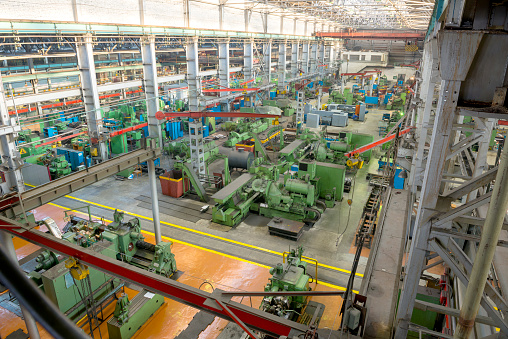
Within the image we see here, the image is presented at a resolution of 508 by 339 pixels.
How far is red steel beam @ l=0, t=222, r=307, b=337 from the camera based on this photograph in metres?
4.29

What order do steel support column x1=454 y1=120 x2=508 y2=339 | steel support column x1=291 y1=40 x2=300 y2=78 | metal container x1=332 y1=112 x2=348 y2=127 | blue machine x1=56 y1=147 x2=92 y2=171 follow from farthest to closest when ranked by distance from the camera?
steel support column x1=291 y1=40 x2=300 y2=78, metal container x1=332 y1=112 x2=348 y2=127, blue machine x1=56 y1=147 x2=92 y2=171, steel support column x1=454 y1=120 x2=508 y2=339

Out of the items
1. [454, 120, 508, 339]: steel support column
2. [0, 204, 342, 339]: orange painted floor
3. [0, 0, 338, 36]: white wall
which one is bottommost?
[0, 204, 342, 339]: orange painted floor

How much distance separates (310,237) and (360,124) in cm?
1782

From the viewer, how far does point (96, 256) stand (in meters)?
5.48

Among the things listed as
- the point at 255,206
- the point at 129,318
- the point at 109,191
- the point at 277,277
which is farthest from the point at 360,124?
the point at 129,318

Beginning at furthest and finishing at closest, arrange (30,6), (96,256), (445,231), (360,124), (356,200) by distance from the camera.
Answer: (360,124)
(356,200)
(30,6)
(96,256)
(445,231)

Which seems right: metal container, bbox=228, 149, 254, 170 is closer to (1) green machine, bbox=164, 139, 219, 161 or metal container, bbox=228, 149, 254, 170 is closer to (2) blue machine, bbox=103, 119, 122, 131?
(1) green machine, bbox=164, 139, 219, 161

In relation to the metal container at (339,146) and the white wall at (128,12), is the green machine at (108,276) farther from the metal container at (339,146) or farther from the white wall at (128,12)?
the metal container at (339,146)

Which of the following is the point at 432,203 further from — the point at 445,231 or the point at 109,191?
the point at 109,191

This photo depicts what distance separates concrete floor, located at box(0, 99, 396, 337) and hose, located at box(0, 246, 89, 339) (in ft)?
27.7

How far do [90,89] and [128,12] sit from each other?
4581mm

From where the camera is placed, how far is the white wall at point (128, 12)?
12969 mm

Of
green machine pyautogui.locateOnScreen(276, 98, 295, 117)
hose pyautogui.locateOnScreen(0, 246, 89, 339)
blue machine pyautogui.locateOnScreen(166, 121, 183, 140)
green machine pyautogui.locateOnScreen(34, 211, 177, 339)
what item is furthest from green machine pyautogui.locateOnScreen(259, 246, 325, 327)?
green machine pyautogui.locateOnScreen(276, 98, 295, 117)

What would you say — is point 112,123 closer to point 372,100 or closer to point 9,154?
point 9,154
